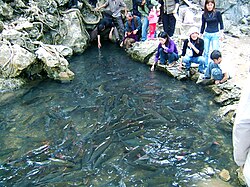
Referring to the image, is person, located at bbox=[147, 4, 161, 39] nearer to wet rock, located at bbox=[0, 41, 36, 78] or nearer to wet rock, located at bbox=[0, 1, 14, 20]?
wet rock, located at bbox=[0, 41, 36, 78]

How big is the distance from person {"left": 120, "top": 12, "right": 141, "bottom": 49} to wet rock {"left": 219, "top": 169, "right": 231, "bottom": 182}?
6.36 m

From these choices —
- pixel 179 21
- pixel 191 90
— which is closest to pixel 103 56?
pixel 179 21

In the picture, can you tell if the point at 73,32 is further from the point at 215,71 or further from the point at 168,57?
the point at 215,71

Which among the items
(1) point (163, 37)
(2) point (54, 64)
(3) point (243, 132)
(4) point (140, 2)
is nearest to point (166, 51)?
(1) point (163, 37)

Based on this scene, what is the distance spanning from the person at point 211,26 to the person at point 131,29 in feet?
9.89

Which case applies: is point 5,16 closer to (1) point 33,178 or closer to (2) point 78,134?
(2) point 78,134

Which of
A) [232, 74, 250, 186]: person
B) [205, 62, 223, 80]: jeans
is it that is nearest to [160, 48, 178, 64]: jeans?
[205, 62, 223, 80]: jeans

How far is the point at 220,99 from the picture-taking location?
23.6 ft

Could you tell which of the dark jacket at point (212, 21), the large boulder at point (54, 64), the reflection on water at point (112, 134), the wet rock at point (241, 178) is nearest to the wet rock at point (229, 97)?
the reflection on water at point (112, 134)

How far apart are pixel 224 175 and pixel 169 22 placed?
5.64 metres

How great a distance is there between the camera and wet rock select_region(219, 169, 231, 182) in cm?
502

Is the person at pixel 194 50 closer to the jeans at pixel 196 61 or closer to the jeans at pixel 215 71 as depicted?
the jeans at pixel 196 61

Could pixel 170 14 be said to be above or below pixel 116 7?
below

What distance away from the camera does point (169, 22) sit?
958cm
